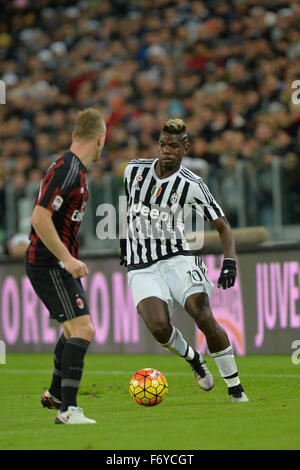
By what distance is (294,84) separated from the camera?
15.2 m

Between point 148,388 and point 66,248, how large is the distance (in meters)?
1.70

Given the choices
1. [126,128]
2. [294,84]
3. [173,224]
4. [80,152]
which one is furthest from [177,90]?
[80,152]

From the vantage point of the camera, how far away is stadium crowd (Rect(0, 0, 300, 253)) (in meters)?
14.9

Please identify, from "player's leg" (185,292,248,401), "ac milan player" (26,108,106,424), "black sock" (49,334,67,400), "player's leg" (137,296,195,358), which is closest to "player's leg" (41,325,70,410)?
"black sock" (49,334,67,400)

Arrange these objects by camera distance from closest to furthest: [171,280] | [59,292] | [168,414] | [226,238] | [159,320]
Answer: [59,292] < [168,414] < [226,238] < [159,320] < [171,280]

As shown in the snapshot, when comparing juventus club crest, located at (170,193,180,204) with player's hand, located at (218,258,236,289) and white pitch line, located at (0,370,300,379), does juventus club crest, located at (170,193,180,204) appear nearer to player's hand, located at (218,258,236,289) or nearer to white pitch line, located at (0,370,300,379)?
player's hand, located at (218,258,236,289)

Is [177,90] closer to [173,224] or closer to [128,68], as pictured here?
[128,68]

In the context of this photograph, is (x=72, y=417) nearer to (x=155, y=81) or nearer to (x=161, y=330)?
(x=161, y=330)

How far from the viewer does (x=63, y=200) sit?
7105mm

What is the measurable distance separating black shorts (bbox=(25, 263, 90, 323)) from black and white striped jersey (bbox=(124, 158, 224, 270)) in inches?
62.9

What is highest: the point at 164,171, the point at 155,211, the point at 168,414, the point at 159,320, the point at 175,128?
the point at 175,128

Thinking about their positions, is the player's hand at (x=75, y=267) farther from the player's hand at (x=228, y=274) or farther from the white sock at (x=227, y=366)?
the white sock at (x=227, y=366)

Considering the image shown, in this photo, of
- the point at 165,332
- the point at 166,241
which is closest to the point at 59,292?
the point at 165,332

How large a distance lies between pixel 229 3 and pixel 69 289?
13.4m
